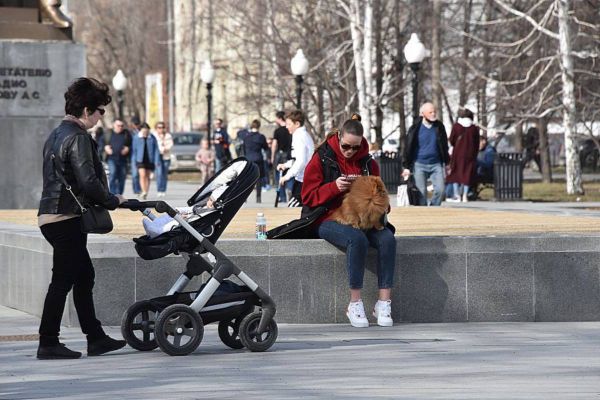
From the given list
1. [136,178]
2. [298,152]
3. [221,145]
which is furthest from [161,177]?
[298,152]

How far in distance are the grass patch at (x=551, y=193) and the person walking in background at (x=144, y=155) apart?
22.1 feet

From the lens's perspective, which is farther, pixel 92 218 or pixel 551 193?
pixel 551 193

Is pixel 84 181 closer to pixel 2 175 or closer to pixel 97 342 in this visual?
pixel 97 342

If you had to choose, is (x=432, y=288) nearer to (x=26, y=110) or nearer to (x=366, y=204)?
(x=366, y=204)

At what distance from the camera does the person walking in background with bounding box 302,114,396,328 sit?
11922 mm

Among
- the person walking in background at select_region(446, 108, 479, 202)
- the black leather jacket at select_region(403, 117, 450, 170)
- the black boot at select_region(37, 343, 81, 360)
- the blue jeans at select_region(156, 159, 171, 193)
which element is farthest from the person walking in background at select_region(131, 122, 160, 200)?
the black boot at select_region(37, 343, 81, 360)

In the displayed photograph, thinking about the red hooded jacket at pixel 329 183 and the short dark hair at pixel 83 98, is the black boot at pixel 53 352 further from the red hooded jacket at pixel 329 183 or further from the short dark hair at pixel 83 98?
the red hooded jacket at pixel 329 183

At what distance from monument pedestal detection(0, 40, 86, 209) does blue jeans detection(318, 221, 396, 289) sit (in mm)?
11128

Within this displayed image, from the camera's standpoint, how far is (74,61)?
900 inches

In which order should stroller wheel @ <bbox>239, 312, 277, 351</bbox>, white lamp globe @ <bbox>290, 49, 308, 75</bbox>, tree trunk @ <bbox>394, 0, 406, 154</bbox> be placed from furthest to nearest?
tree trunk @ <bbox>394, 0, 406, 154</bbox> → white lamp globe @ <bbox>290, 49, 308, 75</bbox> → stroller wheel @ <bbox>239, 312, 277, 351</bbox>

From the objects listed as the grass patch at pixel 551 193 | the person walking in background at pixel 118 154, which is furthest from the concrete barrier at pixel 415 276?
the person walking in background at pixel 118 154

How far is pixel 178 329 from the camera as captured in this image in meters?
10.4

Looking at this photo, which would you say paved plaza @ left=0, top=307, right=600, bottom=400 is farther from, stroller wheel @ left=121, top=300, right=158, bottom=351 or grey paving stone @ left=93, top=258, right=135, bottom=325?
grey paving stone @ left=93, top=258, right=135, bottom=325

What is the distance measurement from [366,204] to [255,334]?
1.72 m
